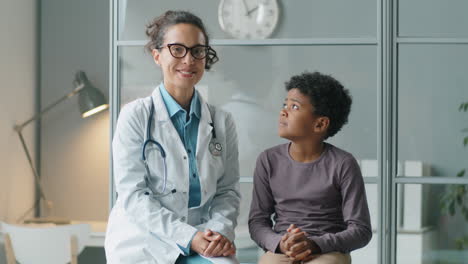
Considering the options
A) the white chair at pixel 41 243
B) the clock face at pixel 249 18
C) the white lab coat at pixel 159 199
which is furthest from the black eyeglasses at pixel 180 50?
the white chair at pixel 41 243

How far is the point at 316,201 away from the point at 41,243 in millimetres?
2364

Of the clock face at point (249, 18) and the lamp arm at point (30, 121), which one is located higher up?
the clock face at point (249, 18)

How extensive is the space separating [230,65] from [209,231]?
1.48 meters

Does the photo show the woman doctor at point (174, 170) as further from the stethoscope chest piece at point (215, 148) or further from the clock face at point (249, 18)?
the clock face at point (249, 18)

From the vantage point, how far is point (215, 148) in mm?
2217

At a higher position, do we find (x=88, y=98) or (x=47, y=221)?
(x=88, y=98)

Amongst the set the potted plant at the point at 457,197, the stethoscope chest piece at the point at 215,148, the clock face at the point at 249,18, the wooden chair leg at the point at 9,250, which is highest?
the clock face at the point at 249,18

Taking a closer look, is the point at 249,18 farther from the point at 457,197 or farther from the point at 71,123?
the point at 71,123

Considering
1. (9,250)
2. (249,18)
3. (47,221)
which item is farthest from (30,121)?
(249,18)

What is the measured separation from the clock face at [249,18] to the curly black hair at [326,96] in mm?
1046

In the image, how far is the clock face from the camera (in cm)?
338

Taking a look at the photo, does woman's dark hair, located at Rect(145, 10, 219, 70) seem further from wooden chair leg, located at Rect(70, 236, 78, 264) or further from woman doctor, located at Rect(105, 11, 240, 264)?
wooden chair leg, located at Rect(70, 236, 78, 264)

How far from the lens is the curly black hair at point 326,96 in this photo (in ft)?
7.59

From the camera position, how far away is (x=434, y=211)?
3.34 metres
